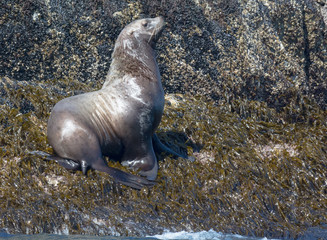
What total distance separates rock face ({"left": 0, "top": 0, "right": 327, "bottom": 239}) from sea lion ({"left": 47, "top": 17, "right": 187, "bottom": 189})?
17cm

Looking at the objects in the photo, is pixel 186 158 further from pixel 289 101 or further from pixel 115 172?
pixel 289 101

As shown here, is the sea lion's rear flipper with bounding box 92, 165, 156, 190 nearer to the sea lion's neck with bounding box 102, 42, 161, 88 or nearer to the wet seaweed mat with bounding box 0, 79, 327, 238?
the wet seaweed mat with bounding box 0, 79, 327, 238

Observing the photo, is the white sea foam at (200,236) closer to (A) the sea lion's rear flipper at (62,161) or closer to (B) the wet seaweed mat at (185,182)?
(B) the wet seaweed mat at (185,182)

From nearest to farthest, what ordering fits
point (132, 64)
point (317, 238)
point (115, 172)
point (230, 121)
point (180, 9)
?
point (317, 238), point (115, 172), point (132, 64), point (230, 121), point (180, 9)

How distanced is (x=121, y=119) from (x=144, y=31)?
1.18 m

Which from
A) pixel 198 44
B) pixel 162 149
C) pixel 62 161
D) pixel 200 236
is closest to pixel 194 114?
pixel 162 149

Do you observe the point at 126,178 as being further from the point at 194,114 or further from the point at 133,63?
the point at 194,114

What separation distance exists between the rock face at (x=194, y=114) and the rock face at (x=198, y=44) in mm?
15

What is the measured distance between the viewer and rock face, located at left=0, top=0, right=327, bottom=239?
5.04 meters

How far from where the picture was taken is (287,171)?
241 inches

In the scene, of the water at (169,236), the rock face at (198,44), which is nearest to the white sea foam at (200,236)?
the water at (169,236)

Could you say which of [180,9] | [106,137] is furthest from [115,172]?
[180,9]

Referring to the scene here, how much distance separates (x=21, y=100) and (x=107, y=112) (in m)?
1.24

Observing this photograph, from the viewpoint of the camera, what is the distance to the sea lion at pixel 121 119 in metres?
5.56
